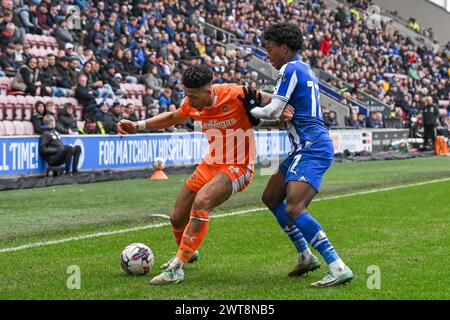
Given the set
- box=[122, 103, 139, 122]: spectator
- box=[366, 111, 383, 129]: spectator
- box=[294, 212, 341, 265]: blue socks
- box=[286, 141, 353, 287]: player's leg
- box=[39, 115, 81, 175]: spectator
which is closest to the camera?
box=[286, 141, 353, 287]: player's leg

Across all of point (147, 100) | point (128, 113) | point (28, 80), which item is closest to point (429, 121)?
point (147, 100)

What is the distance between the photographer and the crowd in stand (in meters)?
23.3

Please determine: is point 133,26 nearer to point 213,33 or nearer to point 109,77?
point 109,77

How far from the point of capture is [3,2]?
78.2ft

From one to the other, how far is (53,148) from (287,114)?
1285 cm

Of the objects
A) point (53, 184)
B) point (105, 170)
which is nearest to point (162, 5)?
point (105, 170)

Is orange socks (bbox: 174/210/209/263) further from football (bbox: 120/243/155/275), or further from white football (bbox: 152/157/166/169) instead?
white football (bbox: 152/157/166/169)

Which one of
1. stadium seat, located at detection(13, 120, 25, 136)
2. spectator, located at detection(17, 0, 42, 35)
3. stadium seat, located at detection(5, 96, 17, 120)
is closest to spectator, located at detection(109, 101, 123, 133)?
stadium seat, located at detection(5, 96, 17, 120)

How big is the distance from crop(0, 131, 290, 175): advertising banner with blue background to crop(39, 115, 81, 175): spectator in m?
0.16

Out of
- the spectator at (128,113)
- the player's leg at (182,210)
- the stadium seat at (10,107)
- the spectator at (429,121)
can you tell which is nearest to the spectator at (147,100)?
the spectator at (128,113)

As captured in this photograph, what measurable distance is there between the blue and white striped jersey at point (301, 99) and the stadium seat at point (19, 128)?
13.4 meters

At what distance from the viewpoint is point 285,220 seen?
8.36m

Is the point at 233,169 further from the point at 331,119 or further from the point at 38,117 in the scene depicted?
the point at 331,119

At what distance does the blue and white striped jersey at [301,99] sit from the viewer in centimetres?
777
